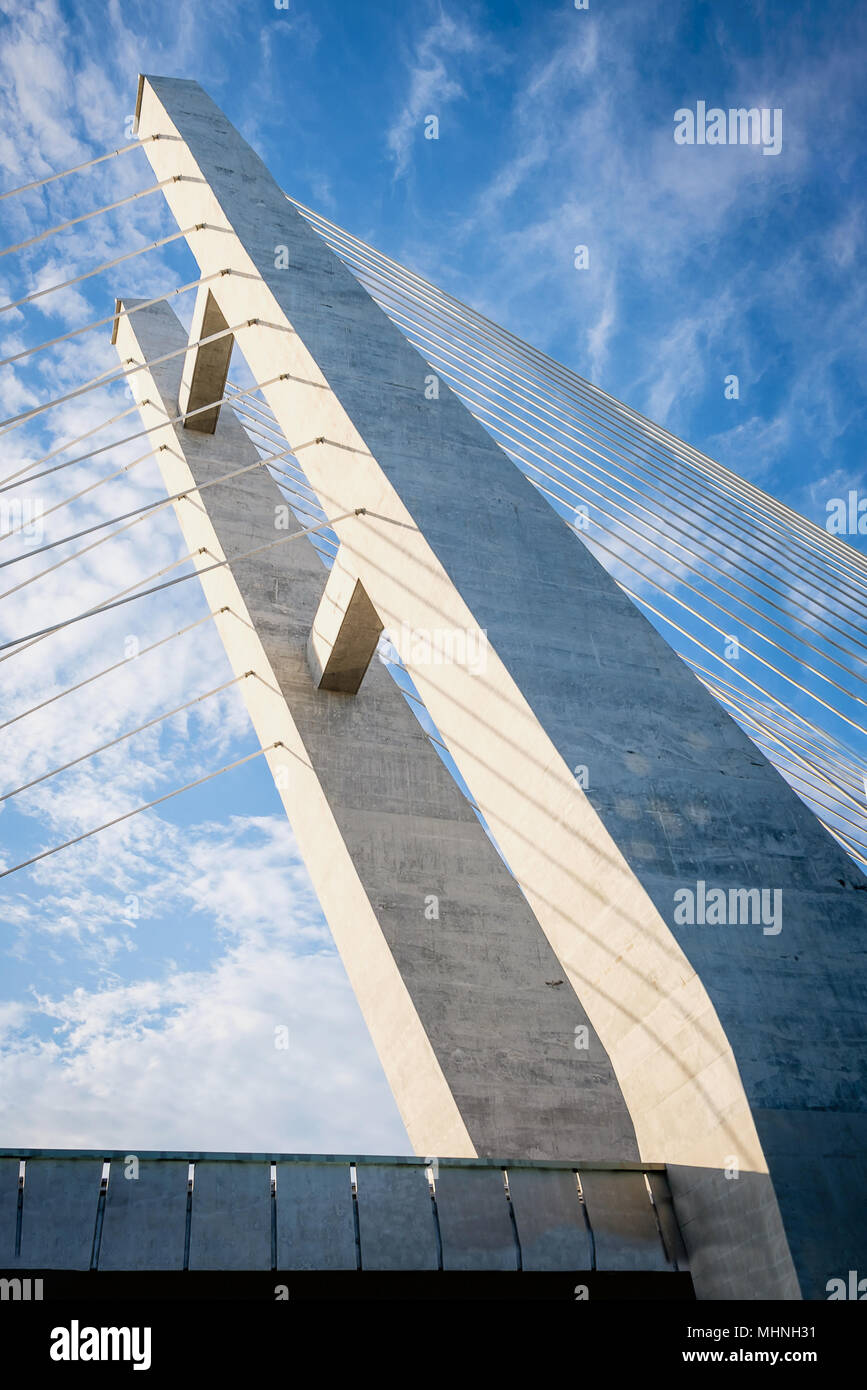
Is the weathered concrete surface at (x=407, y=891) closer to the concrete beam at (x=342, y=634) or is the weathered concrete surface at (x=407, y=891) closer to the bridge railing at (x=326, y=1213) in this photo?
the concrete beam at (x=342, y=634)

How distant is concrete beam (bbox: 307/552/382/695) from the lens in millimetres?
10398

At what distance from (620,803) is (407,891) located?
14.8 feet

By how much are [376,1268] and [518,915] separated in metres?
5.18

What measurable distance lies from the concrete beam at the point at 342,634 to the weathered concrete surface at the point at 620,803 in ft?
6.32

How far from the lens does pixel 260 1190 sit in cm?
583

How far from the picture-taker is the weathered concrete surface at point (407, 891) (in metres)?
9.61

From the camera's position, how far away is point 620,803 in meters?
6.02

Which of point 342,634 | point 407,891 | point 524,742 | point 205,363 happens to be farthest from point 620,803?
point 205,363

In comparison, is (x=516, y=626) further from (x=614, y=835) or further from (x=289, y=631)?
(x=289, y=631)

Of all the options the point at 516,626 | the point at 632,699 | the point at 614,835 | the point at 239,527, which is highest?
the point at 239,527

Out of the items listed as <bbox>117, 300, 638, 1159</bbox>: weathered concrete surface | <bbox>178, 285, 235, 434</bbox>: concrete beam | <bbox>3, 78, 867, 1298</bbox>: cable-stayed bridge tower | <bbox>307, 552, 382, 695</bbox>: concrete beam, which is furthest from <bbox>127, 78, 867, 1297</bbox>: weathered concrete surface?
<bbox>178, 285, 235, 434</bbox>: concrete beam

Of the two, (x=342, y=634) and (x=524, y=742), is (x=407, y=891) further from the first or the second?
(x=524, y=742)

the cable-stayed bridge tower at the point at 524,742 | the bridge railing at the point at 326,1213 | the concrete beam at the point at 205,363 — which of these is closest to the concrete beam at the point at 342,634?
the cable-stayed bridge tower at the point at 524,742

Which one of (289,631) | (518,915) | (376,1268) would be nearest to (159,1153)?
(376,1268)
